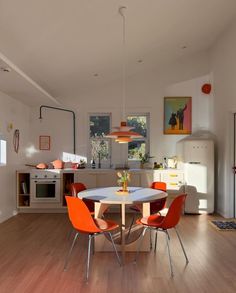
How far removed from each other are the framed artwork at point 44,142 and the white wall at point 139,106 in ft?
0.28

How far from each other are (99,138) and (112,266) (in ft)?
12.6

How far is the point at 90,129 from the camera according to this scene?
670 cm

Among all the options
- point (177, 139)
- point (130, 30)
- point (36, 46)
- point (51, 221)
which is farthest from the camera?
point (177, 139)

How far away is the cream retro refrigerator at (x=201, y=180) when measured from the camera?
584 cm

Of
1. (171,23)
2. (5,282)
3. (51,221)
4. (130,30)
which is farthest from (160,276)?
(171,23)

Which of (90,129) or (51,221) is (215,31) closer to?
(90,129)

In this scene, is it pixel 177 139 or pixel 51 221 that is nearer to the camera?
pixel 51 221

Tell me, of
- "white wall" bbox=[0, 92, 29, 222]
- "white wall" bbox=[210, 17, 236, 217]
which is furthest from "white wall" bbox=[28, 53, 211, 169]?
"white wall" bbox=[210, 17, 236, 217]

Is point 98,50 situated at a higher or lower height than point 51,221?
higher

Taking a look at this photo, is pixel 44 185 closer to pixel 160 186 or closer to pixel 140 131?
pixel 140 131

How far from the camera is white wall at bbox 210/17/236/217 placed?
5.39m

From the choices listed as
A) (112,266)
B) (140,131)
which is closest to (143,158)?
(140,131)

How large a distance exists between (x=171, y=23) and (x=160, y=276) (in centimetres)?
356

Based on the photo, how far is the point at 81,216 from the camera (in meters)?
3.01
